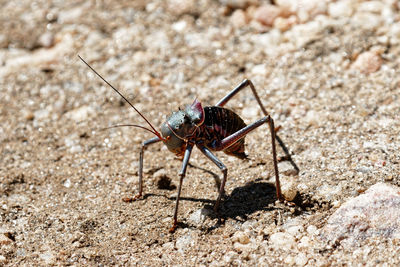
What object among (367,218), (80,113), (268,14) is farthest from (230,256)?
(268,14)

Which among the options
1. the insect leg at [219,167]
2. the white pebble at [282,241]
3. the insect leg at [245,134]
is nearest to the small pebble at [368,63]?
the insect leg at [245,134]

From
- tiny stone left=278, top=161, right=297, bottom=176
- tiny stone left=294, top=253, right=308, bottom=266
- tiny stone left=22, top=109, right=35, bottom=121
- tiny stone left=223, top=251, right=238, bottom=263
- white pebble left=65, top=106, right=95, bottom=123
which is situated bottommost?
tiny stone left=22, top=109, right=35, bottom=121

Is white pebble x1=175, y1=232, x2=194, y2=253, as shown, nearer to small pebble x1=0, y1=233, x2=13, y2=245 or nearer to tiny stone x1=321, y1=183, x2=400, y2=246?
tiny stone x1=321, y1=183, x2=400, y2=246

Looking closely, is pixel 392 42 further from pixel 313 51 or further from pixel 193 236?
pixel 193 236

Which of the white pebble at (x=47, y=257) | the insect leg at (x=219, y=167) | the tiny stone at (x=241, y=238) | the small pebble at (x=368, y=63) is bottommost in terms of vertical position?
the white pebble at (x=47, y=257)

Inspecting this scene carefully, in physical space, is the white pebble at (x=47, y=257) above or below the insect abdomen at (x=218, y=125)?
below

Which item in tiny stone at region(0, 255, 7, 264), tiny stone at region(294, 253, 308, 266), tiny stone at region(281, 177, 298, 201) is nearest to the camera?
tiny stone at region(294, 253, 308, 266)

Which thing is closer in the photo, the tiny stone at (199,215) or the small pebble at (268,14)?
the tiny stone at (199,215)

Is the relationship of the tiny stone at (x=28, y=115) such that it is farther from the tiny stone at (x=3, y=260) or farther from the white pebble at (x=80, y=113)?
the tiny stone at (x=3, y=260)

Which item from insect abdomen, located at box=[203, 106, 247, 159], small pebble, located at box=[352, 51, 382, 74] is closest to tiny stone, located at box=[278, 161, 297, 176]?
insect abdomen, located at box=[203, 106, 247, 159]
